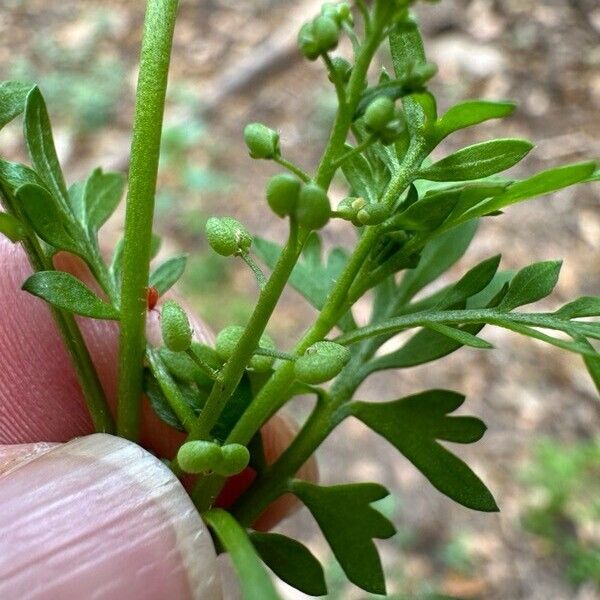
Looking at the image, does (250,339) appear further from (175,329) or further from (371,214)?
(371,214)

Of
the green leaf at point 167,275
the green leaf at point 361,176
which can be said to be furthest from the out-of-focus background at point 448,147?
the green leaf at point 361,176

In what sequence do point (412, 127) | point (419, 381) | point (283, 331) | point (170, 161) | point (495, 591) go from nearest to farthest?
point (412, 127) → point (495, 591) → point (419, 381) → point (283, 331) → point (170, 161)

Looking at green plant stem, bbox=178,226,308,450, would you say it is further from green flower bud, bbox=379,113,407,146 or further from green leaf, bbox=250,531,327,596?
A: green leaf, bbox=250,531,327,596

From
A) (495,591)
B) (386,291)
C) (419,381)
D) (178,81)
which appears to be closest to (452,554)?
(495,591)

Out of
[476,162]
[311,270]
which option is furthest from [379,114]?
[311,270]

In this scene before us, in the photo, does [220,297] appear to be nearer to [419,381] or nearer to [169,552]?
[419,381]

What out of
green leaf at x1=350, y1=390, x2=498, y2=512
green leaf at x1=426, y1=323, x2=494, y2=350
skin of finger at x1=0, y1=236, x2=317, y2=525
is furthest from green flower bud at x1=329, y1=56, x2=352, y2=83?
skin of finger at x1=0, y1=236, x2=317, y2=525

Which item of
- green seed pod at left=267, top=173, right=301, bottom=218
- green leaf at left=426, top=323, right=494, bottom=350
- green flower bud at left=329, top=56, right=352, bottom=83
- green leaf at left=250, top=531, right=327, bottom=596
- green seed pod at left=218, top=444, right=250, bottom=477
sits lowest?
green leaf at left=250, top=531, right=327, bottom=596
